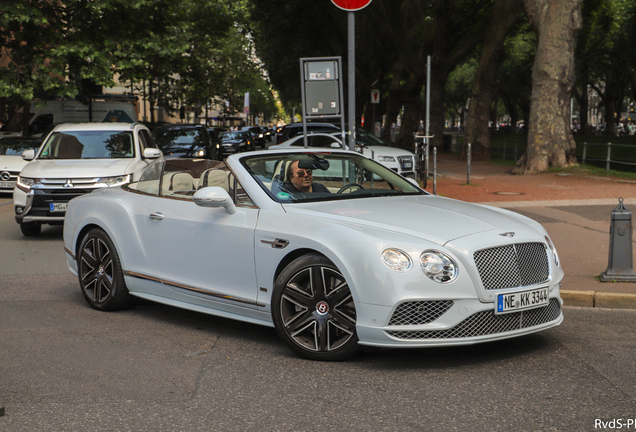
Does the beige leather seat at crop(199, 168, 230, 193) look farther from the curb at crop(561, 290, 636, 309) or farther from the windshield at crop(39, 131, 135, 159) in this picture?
the windshield at crop(39, 131, 135, 159)

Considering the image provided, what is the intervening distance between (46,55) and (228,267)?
18247 millimetres

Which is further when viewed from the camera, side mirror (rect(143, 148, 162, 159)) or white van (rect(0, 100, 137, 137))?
white van (rect(0, 100, 137, 137))

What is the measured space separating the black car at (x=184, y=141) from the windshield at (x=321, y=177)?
14756 millimetres

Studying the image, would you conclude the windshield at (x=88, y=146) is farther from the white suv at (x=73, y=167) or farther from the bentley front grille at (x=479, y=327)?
the bentley front grille at (x=479, y=327)

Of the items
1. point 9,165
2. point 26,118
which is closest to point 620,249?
point 9,165

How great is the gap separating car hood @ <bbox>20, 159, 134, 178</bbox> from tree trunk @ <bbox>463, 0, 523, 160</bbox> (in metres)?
19.7

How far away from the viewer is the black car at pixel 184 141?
21061mm

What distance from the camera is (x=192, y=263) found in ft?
19.4

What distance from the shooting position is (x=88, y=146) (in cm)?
1267

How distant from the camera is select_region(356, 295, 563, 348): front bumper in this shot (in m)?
4.70

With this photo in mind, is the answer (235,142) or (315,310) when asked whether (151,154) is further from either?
(235,142)

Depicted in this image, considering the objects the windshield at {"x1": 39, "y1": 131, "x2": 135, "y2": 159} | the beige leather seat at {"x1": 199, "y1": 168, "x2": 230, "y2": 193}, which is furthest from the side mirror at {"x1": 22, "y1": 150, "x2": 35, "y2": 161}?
the beige leather seat at {"x1": 199, "y1": 168, "x2": 230, "y2": 193}

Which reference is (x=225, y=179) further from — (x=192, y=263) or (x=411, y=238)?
(x=411, y=238)

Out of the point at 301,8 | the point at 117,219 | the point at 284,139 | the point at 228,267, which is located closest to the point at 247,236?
the point at 228,267
